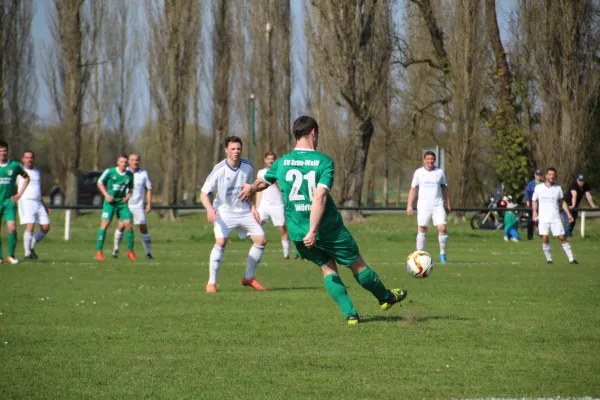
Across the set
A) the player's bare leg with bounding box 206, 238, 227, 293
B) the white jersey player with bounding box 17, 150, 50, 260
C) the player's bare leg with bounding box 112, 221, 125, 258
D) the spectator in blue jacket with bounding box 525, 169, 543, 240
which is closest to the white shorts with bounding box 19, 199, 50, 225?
the white jersey player with bounding box 17, 150, 50, 260

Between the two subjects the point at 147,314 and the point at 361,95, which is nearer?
the point at 147,314

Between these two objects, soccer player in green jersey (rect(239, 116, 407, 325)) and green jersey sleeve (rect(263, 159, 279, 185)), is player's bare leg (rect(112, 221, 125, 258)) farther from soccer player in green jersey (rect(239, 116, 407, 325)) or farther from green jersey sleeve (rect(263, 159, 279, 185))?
soccer player in green jersey (rect(239, 116, 407, 325))

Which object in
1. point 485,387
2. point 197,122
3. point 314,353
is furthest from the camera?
point 197,122

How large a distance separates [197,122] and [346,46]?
1992 cm

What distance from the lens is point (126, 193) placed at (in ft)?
60.6

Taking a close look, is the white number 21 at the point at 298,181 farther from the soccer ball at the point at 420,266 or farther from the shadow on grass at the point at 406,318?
the soccer ball at the point at 420,266

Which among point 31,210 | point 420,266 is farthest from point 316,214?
point 31,210

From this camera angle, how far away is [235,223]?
12.6m

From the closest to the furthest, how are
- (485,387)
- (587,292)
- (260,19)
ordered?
(485,387) < (587,292) < (260,19)

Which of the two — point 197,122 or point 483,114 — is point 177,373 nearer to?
point 483,114

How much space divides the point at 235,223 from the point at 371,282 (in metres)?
4.66

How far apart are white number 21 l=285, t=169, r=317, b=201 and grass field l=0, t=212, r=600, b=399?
1.29m

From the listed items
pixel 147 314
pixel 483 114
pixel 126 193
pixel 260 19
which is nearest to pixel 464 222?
pixel 483 114

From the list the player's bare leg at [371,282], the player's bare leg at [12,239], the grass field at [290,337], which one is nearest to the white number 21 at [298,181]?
the player's bare leg at [371,282]
